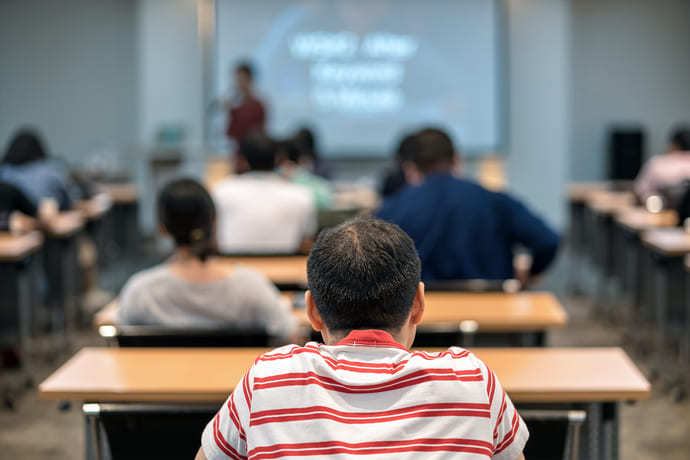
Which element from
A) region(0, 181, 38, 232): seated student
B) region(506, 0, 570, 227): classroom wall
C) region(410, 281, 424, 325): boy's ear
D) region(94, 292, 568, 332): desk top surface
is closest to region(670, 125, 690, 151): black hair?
region(506, 0, 570, 227): classroom wall

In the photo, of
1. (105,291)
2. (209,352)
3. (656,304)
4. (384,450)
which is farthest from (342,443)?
(105,291)

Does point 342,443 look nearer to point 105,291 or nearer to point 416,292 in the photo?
point 416,292

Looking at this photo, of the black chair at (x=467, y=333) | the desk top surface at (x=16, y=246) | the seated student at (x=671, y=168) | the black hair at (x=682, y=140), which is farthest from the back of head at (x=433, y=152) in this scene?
the black hair at (x=682, y=140)

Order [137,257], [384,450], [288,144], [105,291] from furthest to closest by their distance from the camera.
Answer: [137,257] → [105,291] → [288,144] → [384,450]

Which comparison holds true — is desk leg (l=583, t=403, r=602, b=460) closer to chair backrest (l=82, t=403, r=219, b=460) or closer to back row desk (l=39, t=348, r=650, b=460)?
back row desk (l=39, t=348, r=650, b=460)

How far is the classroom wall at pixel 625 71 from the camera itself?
1087cm

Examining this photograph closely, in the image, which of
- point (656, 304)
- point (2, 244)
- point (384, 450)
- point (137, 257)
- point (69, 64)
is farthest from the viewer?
point (69, 64)

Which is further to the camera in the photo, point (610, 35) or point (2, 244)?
point (610, 35)

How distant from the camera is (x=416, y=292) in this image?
4.37 feet

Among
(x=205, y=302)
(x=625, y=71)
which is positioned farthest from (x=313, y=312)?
(x=625, y=71)

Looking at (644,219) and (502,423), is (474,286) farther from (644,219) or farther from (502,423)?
(644,219)

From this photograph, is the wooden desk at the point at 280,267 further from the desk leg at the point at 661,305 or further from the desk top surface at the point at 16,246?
the desk leg at the point at 661,305

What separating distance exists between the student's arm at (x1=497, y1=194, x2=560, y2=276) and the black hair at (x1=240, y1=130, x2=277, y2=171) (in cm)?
148

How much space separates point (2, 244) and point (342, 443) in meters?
3.55
